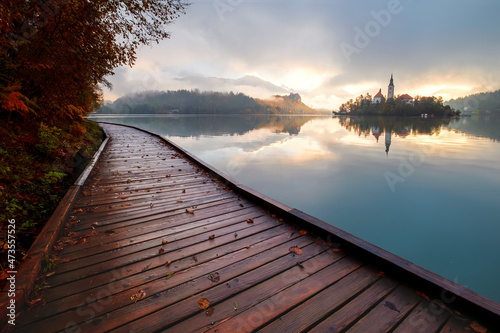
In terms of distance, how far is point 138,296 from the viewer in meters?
1.86

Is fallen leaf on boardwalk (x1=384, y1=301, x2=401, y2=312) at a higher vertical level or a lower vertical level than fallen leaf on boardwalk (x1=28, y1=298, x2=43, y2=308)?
lower

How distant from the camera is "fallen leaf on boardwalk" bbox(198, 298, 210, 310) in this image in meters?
1.77

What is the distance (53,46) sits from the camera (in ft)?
16.3

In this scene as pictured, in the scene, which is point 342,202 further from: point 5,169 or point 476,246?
point 5,169

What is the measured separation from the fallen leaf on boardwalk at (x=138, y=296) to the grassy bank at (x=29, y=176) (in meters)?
1.15

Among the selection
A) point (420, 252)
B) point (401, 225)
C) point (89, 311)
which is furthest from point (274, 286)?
point (401, 225)

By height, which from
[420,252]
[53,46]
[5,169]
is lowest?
[420,252]

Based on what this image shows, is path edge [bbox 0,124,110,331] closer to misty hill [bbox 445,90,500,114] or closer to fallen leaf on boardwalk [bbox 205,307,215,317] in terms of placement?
fallen leaf on boardwalk [bbox 205,307,215,317]

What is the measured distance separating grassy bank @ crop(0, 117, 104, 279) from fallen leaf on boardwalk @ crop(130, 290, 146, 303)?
1.15 meters

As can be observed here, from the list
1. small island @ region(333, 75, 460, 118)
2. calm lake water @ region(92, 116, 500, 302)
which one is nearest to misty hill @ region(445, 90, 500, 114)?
small island @ region(333, 75, 460, 118)

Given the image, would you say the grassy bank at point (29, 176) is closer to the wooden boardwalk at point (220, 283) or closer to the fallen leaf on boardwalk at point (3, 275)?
the fallen leaf on boardwalk at point (3, 275)

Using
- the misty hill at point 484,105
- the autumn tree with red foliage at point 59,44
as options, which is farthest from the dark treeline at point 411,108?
the autumn tree with red foliage at point 59,44

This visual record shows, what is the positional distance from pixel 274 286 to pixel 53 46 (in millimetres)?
6803

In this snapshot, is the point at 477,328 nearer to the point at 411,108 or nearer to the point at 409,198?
the point at 409,198
